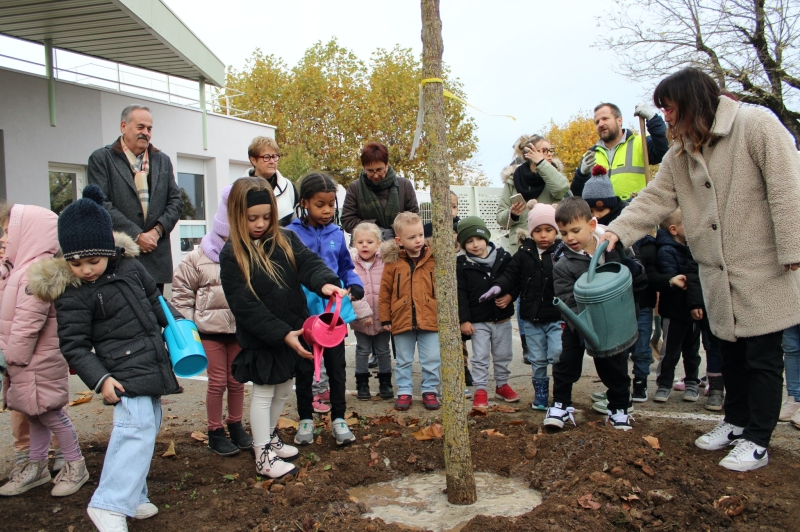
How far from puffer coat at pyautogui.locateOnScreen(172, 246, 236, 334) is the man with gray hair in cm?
69

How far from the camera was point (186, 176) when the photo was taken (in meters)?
17.3

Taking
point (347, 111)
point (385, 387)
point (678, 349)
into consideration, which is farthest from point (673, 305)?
point (347, 111)

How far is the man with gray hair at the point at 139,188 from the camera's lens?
15.0ft

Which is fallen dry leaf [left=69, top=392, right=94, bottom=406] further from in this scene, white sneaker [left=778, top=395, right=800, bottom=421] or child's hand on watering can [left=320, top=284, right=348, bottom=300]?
white sneaker [left=778, top=395, right=800, bottom=421]

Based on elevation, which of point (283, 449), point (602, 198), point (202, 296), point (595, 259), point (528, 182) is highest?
point (528, 182)

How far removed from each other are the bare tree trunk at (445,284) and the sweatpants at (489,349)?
75.6 inches

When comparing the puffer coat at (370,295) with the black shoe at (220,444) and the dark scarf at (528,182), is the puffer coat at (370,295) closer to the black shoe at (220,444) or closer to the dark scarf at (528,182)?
the black shoe at (220,444)

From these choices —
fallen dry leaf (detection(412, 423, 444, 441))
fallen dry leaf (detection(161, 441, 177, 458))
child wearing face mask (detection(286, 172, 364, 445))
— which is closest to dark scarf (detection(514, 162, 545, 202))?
child wearing face mask (detection(286, 172, 364, 445))

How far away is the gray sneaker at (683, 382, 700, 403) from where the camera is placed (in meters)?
5.03

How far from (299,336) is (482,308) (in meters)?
1.98

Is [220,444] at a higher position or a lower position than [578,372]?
lower

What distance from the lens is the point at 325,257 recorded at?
4.52 metres

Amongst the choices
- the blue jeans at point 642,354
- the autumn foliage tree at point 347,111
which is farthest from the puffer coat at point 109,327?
the autumn foliage tree at point 347,111

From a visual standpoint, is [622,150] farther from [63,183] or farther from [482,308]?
[63,183]
